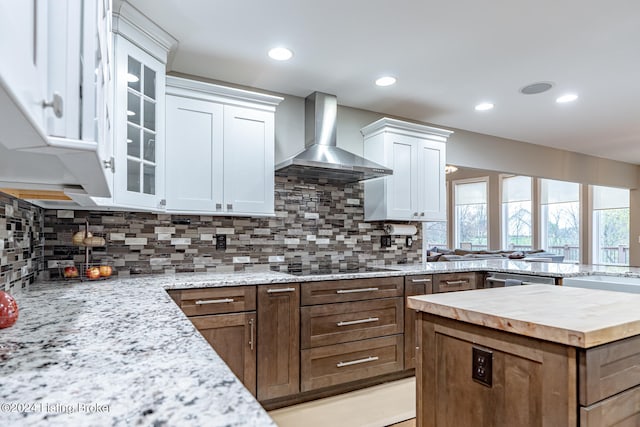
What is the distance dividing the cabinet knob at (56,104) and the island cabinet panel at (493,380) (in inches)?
54.6

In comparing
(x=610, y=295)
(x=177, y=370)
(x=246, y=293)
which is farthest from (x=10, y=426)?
(x=610, y=295)

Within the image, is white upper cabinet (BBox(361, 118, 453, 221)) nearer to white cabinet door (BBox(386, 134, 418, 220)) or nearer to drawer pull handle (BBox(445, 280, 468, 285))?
white cabinet door (BBox(386, 134, 418, 220))

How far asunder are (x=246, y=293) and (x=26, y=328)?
4.50ft

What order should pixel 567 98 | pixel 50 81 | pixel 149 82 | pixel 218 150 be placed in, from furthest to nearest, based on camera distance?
pixel 567 98
pixel 218 150
pixel 149 82
pixel 50 81

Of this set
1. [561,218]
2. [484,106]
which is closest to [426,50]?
[484,106]

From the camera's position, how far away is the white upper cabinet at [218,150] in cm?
266

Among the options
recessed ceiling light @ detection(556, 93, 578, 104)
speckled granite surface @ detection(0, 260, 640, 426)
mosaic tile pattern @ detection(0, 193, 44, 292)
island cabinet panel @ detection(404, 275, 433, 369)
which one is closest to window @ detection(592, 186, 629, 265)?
recessed ceiling light @ detection(556, 93, 578, 104)

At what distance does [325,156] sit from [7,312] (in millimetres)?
2321

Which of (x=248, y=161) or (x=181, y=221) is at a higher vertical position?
(x=248, y=161)

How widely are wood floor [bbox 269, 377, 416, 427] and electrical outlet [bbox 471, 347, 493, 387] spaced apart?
4.19 ft

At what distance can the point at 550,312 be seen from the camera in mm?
1391

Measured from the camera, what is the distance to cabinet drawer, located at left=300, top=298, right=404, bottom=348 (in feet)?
8.89

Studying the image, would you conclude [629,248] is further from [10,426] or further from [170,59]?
[10,426]

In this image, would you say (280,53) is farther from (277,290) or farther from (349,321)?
(349,321)
